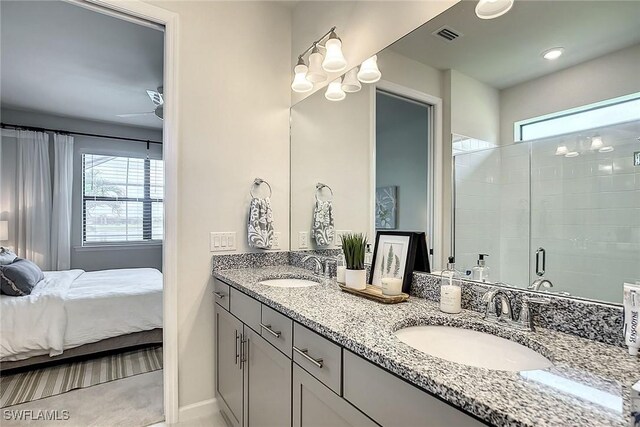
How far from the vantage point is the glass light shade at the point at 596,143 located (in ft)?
Result: 3.06

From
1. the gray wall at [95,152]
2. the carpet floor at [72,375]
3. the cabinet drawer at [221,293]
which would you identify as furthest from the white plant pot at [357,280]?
the gray wall at [95,152]

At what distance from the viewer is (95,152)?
487 centimetres

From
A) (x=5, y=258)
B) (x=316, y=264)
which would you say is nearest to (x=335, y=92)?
(x=316, y=264)

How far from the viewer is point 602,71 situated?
94cm

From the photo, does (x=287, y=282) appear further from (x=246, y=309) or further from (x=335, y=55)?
(x=335, y=55)

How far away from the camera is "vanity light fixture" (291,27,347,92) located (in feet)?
5.90

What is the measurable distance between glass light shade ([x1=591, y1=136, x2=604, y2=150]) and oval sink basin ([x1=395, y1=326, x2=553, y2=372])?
606 millimetres

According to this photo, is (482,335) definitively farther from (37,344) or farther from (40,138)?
(40,138)

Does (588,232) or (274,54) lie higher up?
(274,54)

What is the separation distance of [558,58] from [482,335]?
91cm

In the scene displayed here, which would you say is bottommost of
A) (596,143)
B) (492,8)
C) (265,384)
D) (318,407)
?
(265,384)

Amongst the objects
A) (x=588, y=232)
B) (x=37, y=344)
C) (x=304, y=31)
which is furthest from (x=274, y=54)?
(x=37, y=344)

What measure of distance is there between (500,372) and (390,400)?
0.84 ft

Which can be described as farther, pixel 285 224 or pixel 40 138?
pixel 40 138
